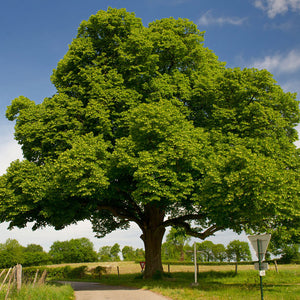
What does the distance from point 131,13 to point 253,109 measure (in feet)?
37.5

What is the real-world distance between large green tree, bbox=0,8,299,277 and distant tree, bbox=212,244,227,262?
2955 inches

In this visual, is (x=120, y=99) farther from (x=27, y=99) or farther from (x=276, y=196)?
(x=276, y=196)

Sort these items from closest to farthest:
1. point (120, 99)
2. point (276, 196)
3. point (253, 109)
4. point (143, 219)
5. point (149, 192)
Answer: point (276, 196) → point (149, 192) → point (253, 109) → point (120, 99) → point (143, 219)

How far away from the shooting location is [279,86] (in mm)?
18953

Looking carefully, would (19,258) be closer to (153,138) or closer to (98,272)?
(98,272)

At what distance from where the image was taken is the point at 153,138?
1664 cm

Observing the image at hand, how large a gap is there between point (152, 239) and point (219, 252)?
77.7m

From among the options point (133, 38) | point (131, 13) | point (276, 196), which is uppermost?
point (131, 13)

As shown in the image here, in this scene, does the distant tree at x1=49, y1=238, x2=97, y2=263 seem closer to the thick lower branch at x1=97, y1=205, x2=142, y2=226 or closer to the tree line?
the tree line

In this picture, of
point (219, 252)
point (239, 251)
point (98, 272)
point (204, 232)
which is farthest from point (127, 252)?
point (204, 232)

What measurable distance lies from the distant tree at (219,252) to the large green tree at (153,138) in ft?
246

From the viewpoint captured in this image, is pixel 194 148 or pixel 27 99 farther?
pixel 27 99

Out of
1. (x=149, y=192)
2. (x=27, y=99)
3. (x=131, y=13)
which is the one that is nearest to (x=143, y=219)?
(x=149, y=192)

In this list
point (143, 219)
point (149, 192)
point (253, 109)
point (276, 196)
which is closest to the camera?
point (276, 196)
